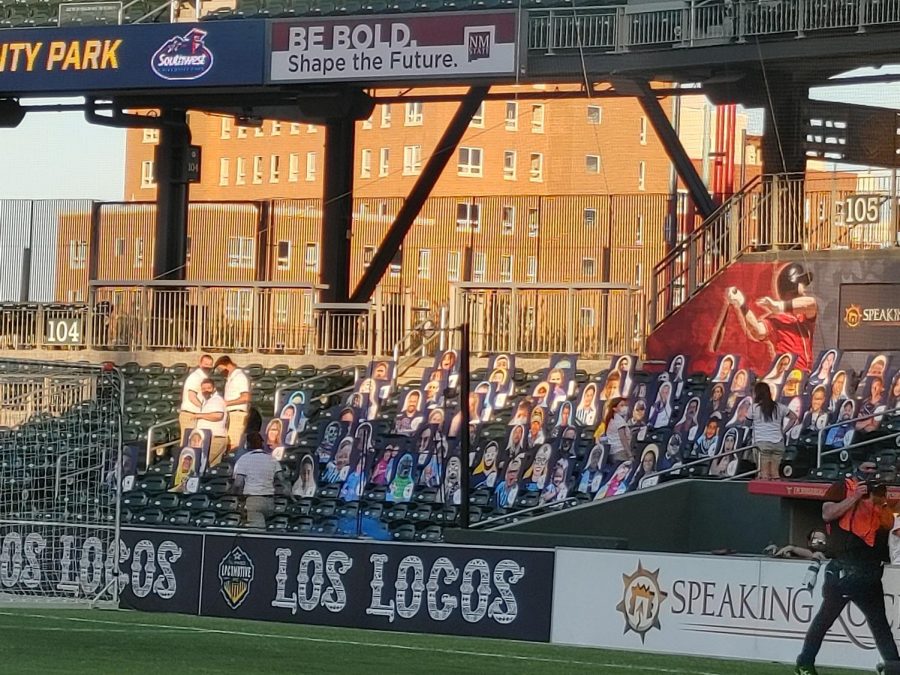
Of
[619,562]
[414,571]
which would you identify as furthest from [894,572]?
[414,571]

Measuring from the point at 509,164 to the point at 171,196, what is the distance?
434 inches

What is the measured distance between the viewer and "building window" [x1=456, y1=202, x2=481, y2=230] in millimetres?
33812

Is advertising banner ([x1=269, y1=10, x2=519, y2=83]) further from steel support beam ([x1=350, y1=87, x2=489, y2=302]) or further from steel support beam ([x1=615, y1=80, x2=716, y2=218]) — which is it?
steel support beam ([x1=350, y1=87, x2=489, y2=302])

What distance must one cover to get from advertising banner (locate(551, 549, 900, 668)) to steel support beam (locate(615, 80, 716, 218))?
12.7m

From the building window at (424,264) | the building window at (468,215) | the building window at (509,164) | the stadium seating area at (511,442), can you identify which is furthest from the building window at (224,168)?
the stadium seating area at (511,442)

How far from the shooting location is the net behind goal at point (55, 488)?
17.9 metres

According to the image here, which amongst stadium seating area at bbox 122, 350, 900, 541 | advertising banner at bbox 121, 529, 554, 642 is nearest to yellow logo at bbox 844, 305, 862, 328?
stadium seating area at bbox 122, 350, 900, 541

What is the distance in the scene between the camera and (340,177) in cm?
3225

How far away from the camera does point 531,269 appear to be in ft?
108

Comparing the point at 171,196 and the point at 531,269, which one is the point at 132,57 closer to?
the point at 171,196

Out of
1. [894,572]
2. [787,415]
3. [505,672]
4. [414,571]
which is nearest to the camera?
[505,672]

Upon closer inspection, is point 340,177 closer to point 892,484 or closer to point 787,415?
point 787,415

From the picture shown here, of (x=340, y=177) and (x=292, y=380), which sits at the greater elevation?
(x=340, y=177)

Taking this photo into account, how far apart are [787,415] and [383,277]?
45.5 ft
